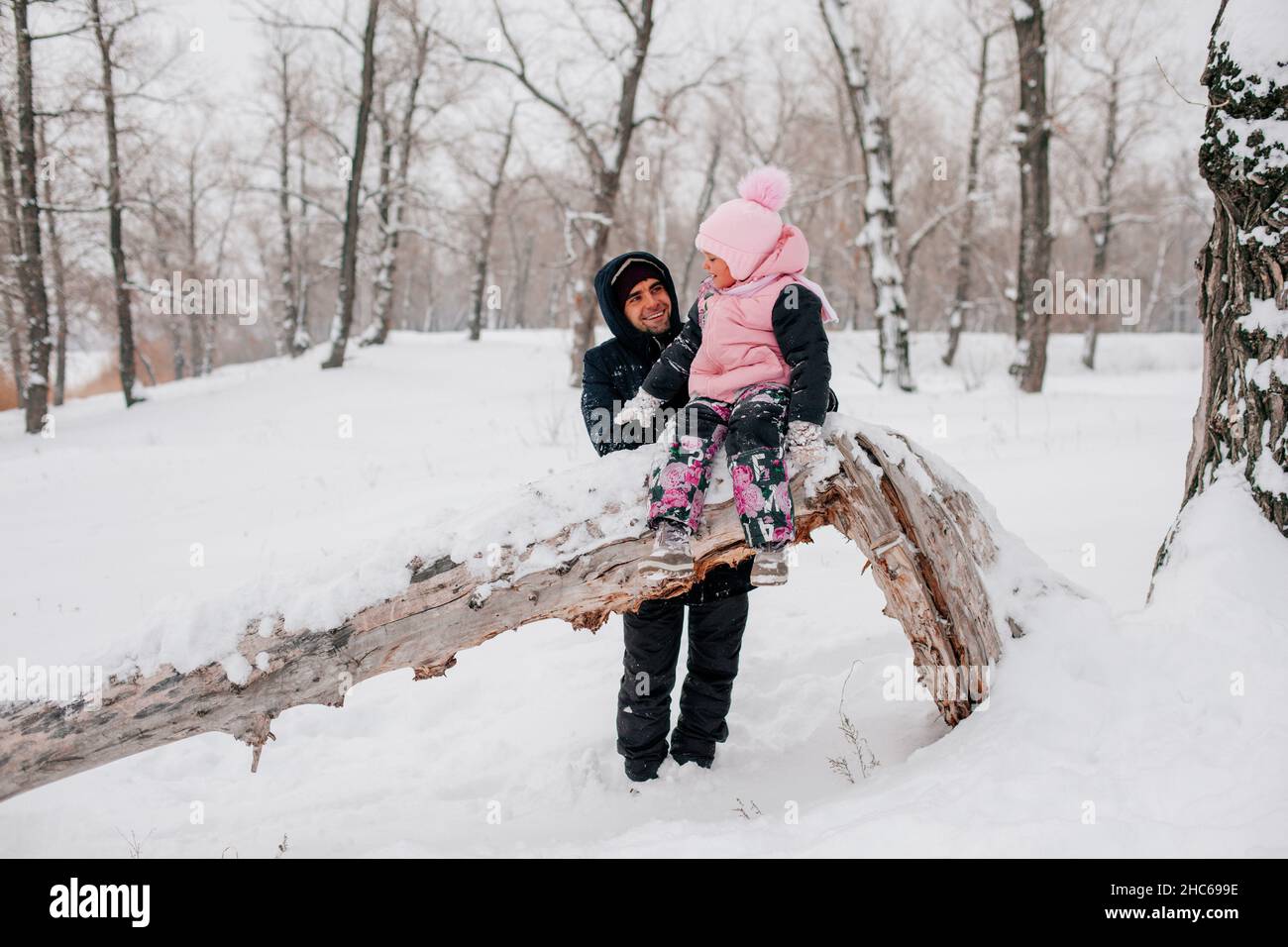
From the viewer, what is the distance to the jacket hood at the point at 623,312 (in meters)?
3.23

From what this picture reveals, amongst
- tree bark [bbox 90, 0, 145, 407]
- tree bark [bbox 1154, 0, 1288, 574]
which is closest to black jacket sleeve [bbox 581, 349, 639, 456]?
tree bark [bbox 1154, 0, 1288, 574]

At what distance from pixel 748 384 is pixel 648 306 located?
708mm

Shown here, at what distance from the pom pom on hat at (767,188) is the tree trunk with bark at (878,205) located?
9964 millimetres

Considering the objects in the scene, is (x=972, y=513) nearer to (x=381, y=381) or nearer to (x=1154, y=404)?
(x=1154, y=404)

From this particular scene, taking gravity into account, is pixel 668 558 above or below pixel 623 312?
below

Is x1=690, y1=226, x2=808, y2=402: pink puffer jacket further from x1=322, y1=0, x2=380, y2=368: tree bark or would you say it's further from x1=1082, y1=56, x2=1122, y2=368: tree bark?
x1=1082, y1=56, x2=1122, y2=368: tree bark

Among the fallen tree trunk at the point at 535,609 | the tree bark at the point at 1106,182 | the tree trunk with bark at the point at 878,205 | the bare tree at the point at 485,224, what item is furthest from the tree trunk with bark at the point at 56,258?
the tree bark at the point at 1106,182

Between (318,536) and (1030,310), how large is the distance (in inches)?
410

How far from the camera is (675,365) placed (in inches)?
120

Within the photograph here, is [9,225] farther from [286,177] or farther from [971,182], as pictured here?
[971,182]

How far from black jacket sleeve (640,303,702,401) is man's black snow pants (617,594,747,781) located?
896 mm

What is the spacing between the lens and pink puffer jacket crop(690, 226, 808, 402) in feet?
9.37

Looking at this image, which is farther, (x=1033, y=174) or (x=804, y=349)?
(x=1033, y=174)

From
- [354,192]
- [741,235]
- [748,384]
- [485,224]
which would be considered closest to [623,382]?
[748,384]
